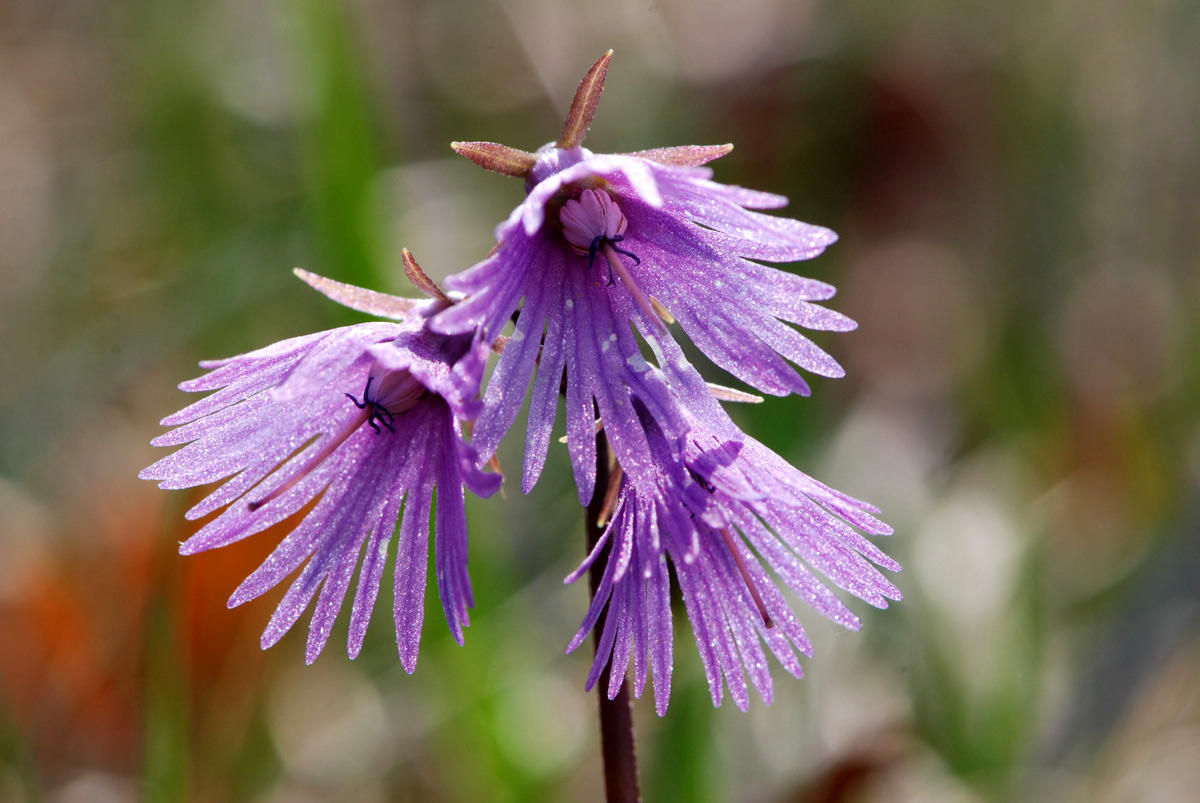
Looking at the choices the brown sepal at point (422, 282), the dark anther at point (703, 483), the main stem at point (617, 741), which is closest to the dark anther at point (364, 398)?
the brown sepal at point (422, 282)

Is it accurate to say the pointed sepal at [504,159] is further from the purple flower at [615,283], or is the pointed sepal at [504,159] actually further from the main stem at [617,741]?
the main stem at [617,741]

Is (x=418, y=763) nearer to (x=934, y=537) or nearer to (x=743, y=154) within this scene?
(x=934, y=537)

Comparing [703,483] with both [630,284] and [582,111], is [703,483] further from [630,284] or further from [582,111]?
[582,111]

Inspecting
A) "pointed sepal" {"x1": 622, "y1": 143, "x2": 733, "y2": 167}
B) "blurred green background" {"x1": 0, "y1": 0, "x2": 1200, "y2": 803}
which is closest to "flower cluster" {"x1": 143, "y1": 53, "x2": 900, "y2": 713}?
"pointed sepal" {"x1": 622, "y1": 143, "x2": 733, "y2": 167}

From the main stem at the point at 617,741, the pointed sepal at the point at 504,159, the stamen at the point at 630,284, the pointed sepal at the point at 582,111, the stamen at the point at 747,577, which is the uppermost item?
the pointed sepal at the point at 582,111

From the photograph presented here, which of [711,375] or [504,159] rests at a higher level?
[711,375]

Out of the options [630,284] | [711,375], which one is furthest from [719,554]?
[711,375]

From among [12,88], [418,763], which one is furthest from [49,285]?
[418,763]
